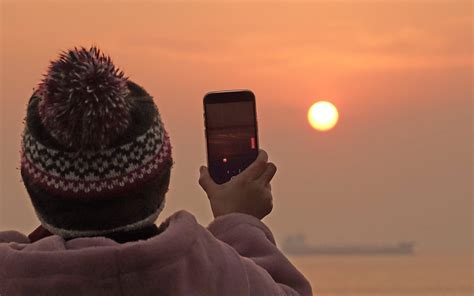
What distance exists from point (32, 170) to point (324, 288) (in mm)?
90115

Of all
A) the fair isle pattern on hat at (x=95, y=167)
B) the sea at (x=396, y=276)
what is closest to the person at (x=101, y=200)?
the fair isle pattern on hat at (x=95, y=167)

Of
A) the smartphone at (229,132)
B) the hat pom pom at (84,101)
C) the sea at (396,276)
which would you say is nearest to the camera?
the hat pom pom at (84,101)

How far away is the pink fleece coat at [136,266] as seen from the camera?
2.52 meters

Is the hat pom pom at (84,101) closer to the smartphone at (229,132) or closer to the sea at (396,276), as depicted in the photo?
the smartphone at (229,132)

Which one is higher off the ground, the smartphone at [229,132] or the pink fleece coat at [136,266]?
the smartphone at [229,132]

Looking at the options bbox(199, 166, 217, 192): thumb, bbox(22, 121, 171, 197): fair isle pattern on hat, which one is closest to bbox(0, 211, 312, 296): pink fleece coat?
bbox(22, 121, 171, 197): fair isle pattern on hat

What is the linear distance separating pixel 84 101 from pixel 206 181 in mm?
614

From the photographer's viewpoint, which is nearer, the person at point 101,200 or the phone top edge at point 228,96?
the person at point 101,200

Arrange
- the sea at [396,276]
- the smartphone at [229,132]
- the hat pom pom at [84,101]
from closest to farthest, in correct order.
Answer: the hat pom pom at [84,101] → the smartphone at [229,132] → the sea at [396,276]

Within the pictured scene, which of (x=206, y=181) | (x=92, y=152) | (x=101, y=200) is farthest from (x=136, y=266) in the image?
(x=206, y=181)

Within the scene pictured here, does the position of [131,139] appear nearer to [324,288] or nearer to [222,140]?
[222,140]

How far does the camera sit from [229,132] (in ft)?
10.1

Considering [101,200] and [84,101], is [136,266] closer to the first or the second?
[101,200]

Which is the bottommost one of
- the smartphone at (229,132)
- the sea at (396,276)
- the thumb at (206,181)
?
the sea at (396,276)
